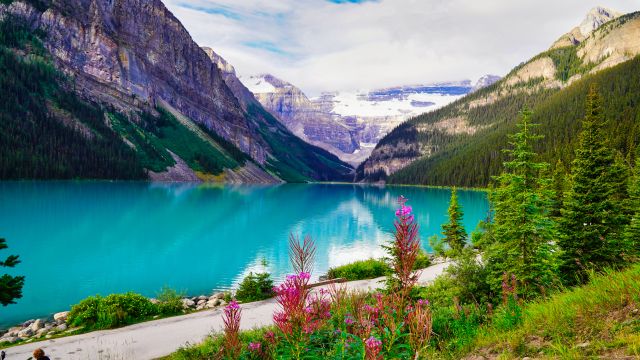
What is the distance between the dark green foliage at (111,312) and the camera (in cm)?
1609

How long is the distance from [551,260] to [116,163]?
17977cm

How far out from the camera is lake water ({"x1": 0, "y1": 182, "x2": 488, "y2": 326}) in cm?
2727

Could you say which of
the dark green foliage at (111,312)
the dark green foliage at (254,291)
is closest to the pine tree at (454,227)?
the dark green foliage at (254,291)

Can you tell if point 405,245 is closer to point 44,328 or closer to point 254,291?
point 254,291

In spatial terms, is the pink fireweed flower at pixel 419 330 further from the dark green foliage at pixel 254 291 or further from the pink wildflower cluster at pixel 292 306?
the dark green foliage at pixel 254 291

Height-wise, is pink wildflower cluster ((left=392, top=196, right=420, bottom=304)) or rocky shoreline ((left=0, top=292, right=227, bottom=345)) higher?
pink wildflower cluster ((left=392, top=196, right=420, bottom=304))

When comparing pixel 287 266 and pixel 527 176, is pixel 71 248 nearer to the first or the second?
pixel 287 266

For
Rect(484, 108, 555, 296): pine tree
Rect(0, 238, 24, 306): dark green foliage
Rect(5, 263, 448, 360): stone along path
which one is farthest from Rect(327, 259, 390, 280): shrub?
Rect(0, 238, 24, 306): dark green foliage

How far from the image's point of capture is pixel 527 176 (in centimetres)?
1689

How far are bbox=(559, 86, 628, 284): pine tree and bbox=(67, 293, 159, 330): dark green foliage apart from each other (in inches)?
780

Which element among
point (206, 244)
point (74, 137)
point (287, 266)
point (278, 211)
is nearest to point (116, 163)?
point (74, 137)

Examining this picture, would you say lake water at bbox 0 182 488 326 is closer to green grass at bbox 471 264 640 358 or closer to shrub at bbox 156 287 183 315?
shrub at bbox 156 287 183 315

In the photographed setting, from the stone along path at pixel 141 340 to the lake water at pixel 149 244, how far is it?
8945 mm

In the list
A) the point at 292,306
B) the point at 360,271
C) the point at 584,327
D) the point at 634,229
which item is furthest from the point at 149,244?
the point at 584,327
